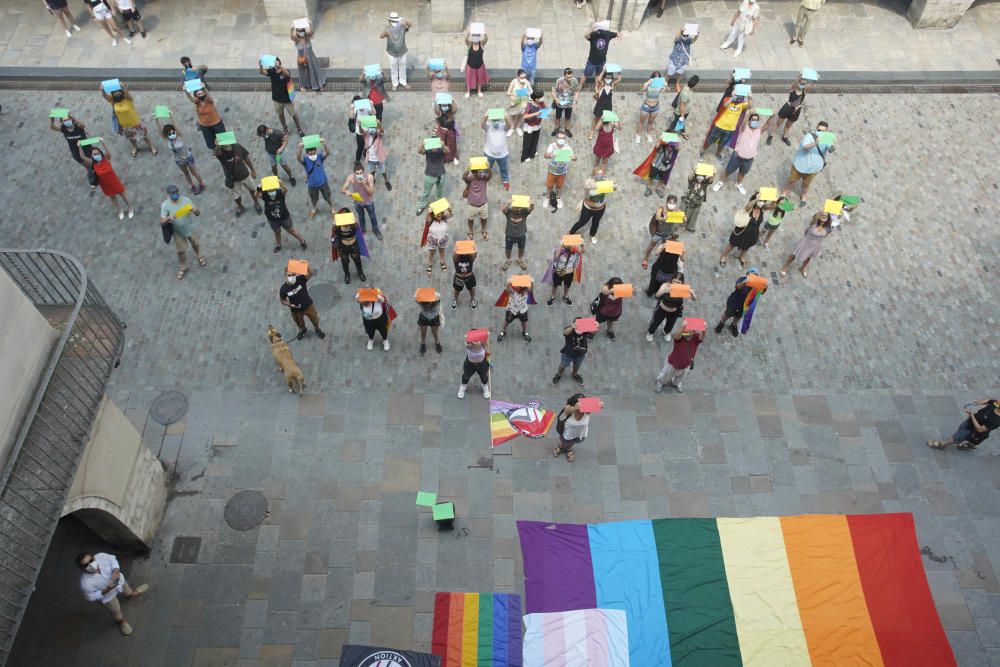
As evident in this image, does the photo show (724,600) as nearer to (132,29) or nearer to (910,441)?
(910,441)

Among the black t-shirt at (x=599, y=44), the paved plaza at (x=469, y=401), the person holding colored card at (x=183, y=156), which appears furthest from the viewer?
the black t-shirt at (x=599, y=44)

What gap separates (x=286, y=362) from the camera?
11703 millimetres

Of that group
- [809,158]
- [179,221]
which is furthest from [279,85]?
[809,158]

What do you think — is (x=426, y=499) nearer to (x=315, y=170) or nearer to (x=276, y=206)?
(x=276, y=206)

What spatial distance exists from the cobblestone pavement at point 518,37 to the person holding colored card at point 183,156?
14.4ft

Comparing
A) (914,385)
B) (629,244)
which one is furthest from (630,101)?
(914,385)

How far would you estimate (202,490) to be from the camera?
37.2 feet

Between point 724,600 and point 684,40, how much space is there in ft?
42.9

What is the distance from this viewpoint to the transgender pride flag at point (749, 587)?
31.4ft

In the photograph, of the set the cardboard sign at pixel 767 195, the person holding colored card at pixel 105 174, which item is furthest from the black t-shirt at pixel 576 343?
the person holding colored card at pixel 105 174

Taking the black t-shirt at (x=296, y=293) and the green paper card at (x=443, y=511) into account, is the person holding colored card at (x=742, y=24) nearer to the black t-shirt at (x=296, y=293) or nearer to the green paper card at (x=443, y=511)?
Answer: the black t-shirt at (x=296, y=293)

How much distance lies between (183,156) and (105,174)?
4.97 feet

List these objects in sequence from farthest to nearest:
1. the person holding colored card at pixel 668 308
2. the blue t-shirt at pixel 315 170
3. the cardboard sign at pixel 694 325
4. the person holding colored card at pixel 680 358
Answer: the blue t-shirt at pixel 315 170 → the person holding colored card at pixel 668 308 → the person holding colored card at pixel 680 358 → the cardboard sign at pixel 694 325

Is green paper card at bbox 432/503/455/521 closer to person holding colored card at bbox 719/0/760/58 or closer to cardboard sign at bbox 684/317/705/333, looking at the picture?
cardboard sign at bbox 684/317/705/333
